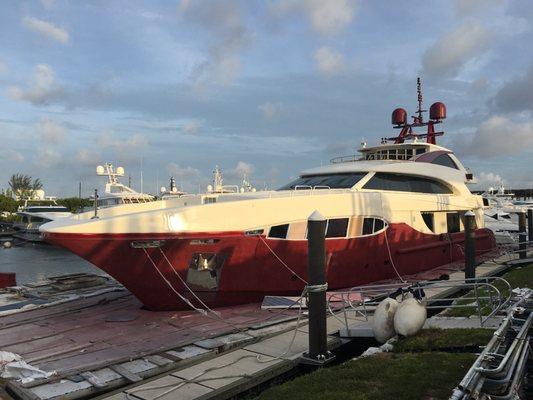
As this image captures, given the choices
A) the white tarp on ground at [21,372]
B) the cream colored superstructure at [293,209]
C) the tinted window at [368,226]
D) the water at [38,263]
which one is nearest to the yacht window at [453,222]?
the cream colored superstructure at [293,209]

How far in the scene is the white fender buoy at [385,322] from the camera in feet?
24.1

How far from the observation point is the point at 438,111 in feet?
69.8

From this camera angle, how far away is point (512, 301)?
304 inches

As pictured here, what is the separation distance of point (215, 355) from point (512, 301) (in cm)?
464

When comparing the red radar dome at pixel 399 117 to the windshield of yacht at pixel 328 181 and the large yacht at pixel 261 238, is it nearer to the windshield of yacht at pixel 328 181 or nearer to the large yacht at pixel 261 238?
the large yacht at pixel 261 238

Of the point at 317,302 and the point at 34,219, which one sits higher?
the point at 34,219

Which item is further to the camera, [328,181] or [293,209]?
[328,181]

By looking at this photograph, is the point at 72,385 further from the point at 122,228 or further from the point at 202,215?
the point at 202,215

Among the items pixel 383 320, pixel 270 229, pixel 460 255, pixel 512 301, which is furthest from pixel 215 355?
pixel 460 255

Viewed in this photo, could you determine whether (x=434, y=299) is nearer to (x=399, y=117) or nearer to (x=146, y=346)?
(x=146, y=346)

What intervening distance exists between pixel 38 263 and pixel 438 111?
27263mm

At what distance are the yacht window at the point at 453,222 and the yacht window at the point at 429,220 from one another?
111 cm

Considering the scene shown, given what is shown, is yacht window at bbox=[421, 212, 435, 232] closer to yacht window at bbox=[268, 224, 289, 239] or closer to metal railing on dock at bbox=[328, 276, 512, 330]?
metal railing on dock at bbox=[328, 276, 512, 330]

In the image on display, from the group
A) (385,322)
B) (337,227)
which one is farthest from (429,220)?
(385,322)
